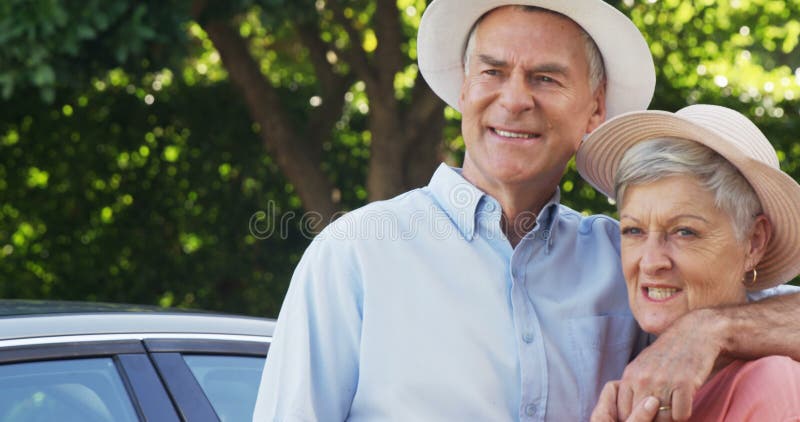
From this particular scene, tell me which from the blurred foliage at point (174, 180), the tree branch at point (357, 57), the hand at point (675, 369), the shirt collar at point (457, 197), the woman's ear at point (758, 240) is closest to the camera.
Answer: the hand at point (675, 369)

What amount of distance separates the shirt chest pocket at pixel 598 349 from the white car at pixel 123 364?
104cm

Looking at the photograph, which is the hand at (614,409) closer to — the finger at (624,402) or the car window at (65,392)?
the finger at (624,402)

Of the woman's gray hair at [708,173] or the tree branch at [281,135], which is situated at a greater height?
the woman's gray hair at [708,173]

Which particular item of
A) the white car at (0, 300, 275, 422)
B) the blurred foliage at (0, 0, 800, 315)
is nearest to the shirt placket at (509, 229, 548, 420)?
the white car at (0, 300, 275, 422)

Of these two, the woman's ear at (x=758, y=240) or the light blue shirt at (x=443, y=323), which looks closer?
the light blue shirt at (x=443, y=323)

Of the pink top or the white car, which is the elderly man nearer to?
the pink top

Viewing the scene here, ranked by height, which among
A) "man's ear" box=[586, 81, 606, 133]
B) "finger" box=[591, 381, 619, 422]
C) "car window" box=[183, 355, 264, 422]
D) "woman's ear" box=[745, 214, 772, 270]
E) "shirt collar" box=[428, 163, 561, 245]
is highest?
"man's ear" box=[586, 81, 606, 133]

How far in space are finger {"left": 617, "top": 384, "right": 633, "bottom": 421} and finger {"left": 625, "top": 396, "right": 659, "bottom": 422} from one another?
0.08 feet

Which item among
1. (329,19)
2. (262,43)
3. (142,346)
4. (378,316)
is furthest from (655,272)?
(262,43)

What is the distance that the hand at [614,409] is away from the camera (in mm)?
1964

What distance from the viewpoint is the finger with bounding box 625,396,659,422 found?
1961 mm

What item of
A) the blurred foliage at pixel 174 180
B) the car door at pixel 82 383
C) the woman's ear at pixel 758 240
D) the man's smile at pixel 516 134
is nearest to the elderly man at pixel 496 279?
the man's smile at pixel 516 134

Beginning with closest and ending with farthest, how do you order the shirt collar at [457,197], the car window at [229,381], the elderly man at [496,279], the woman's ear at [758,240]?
1. the elderly man at [496,279]
2. the woman's ear at [758,240]
3. the shirt collar at [457,197]
4. the car window at [229,381]

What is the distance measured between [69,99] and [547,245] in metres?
5.77
